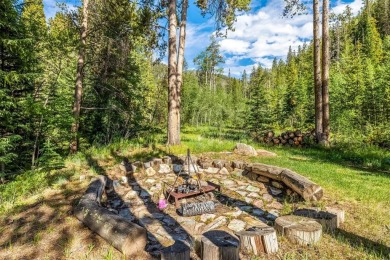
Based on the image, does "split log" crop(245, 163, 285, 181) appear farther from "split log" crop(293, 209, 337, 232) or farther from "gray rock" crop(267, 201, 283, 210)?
"split log" crop(293, 209, 337, 232)

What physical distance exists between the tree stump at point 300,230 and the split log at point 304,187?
1410 millimetres

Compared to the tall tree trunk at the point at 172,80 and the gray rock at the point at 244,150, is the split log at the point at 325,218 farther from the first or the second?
the tall tree trunk at the point at 172,80

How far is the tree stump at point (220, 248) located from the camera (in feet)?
8.03

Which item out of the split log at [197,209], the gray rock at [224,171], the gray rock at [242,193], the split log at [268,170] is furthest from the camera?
the gray rock at [224,171]

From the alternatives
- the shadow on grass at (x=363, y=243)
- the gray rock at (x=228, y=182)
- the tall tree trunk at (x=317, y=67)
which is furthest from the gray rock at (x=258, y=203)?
the tall tree trunk at (x=317, y=67)

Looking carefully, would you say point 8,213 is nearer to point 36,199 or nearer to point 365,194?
point 36,199

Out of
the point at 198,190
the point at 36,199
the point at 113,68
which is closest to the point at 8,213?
the point at 36,199

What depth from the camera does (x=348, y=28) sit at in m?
50.0

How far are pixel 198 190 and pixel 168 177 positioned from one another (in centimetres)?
174

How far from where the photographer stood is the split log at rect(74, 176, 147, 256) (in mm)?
2855

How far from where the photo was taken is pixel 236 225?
155 inches

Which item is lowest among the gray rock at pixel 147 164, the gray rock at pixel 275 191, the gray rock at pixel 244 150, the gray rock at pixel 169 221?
the gray rock at pixel 169 221

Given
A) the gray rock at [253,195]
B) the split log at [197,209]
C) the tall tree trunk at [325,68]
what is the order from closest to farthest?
the split log at [197,209] → the gray rock at [253,195] → the tall tree trunk at [325,68]

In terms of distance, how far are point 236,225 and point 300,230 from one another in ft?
4.01
